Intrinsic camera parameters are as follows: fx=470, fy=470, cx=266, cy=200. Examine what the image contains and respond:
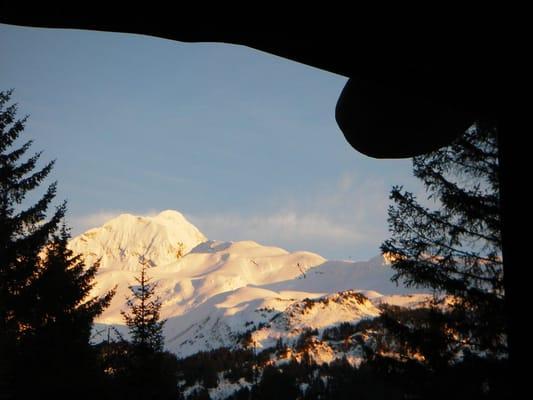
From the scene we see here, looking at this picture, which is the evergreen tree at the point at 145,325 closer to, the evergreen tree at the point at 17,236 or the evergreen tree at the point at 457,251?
the evergreen tree at the point at 17,236

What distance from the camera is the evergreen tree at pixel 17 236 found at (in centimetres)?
1363

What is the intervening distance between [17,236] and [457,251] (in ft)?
42.6

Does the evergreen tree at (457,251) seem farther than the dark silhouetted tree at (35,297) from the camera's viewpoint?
No

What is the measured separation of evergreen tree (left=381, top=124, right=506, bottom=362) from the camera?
10.5 metres

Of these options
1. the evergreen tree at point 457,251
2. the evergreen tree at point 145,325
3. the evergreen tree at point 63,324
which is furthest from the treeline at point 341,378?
the evergreen tree at point 63,324

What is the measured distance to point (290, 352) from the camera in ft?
503

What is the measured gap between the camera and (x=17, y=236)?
14.9 meters

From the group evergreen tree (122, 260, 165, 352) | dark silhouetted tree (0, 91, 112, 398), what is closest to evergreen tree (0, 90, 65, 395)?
dark silhouetted tree (0, 91, 112, 398)

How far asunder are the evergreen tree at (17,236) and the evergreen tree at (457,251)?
1052 centimetres

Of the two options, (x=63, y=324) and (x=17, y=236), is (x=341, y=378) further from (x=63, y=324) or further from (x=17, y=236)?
(x=17, y=236)

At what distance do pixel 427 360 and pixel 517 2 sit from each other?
464 inches

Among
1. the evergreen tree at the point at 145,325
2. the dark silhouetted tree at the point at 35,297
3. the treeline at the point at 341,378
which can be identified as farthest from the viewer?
the evergreen tree at the point at 145,325

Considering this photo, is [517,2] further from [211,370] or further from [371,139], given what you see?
[211,370]

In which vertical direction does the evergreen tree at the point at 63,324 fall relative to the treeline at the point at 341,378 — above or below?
above
